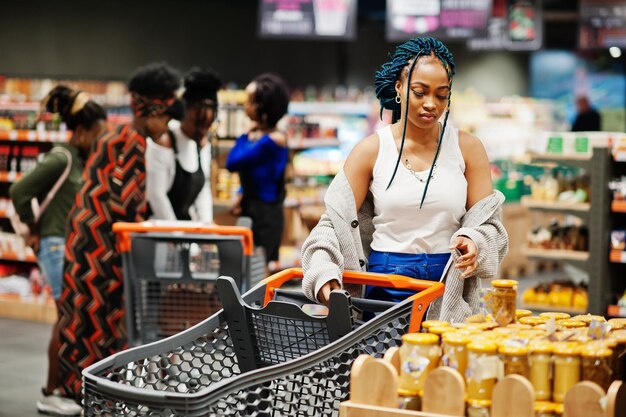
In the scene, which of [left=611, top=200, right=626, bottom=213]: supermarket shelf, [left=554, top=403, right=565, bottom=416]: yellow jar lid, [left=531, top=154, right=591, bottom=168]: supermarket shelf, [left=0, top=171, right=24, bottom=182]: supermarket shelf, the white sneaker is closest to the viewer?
[left=554, top=403, right=565, bottom=416]: yellow jar lid

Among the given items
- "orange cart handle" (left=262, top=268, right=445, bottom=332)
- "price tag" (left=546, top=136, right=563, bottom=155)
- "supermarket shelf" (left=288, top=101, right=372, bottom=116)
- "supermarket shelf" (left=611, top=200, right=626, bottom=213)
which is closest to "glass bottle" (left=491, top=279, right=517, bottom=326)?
"orange cart handle" (left=262, top=268, right=445, bottom=332)

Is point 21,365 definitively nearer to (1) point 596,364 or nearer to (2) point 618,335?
(2) point 618,335

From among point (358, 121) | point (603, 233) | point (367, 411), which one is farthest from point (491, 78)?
point (367, 411)

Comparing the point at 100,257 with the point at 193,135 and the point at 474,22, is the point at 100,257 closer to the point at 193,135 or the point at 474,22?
the point at 193,135

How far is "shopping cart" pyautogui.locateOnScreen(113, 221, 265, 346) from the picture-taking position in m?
4.61

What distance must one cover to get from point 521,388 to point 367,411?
33 cm

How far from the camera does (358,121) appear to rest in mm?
13062

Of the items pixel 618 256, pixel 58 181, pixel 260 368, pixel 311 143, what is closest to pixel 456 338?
pixel 260 368

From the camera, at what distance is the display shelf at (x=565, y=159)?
7.70m

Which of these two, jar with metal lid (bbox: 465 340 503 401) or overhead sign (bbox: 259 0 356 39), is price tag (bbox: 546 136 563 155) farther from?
jar with metal lid (bbox: 465 340 503 401)

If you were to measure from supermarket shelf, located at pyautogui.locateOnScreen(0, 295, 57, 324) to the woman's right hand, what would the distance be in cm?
566

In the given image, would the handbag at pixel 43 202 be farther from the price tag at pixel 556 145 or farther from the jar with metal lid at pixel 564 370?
the jar with metal lid at pixel 564 370

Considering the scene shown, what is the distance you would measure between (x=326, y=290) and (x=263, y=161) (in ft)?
12.1

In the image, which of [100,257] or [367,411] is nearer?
[367,411]
